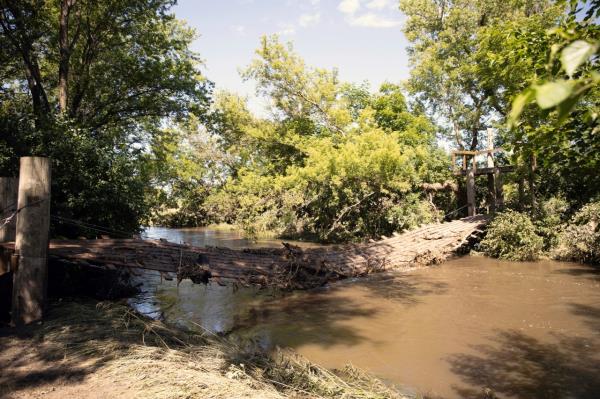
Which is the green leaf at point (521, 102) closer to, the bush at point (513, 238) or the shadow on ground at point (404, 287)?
the shadow on ground at point (404, 287)

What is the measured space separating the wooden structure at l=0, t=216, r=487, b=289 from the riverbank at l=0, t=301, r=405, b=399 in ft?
4.24

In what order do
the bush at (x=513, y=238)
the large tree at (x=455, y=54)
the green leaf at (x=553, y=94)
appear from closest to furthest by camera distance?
1. the green leaf at (x=553, y=94)
2. the bush at (x=513, y=238)
3. the large tree at (x=455, y=54)

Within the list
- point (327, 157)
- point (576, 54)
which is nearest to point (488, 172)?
point (327, 157)

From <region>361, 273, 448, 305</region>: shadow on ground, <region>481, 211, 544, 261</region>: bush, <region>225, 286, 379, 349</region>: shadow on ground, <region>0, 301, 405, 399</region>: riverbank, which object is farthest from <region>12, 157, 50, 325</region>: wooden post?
<region>481, 211, 544, 261</region>: bush

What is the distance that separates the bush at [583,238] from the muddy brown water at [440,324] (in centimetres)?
97

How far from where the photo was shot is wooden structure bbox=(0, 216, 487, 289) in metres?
6.36

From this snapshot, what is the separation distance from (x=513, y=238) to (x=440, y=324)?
756 cm

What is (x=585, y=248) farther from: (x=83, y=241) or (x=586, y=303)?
(x=83, y=241)

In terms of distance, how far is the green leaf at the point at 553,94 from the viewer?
32.5 inches

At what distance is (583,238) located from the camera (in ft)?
38.3

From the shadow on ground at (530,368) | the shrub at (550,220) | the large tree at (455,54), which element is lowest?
the shadow on ground at (530,368)

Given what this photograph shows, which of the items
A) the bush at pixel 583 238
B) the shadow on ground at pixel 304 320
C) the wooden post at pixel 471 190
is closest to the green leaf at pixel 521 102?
the shadow on ground at pixel 304 320

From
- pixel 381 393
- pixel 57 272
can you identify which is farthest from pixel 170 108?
pixel 381 393

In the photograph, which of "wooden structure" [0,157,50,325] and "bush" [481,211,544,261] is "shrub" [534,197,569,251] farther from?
"wooden structure" [0,157,50,325]
